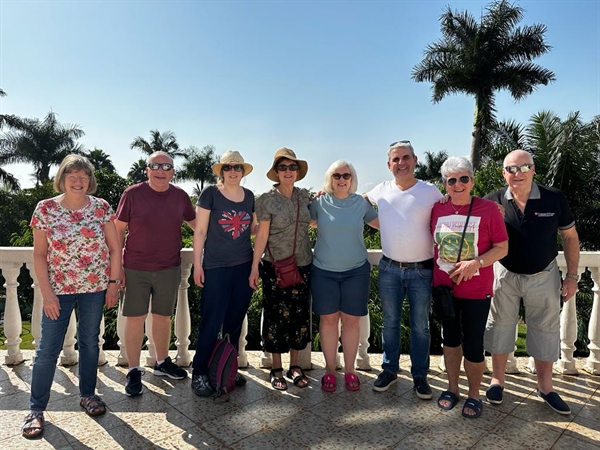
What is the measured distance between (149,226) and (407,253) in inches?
75.1

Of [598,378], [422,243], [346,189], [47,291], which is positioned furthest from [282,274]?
[598,378]

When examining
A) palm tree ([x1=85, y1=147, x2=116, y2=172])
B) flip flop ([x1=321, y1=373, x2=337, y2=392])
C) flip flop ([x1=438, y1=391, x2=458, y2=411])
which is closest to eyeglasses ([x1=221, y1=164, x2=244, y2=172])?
flip flop ([x1=321, y1=373, x2=337, y2=392])

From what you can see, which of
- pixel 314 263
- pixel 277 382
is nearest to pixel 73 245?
pixel 314 263

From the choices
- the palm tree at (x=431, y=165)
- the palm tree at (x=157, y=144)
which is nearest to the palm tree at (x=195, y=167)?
the palm tree at (x=157, y=144)

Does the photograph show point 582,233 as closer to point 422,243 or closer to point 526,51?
point 526,51

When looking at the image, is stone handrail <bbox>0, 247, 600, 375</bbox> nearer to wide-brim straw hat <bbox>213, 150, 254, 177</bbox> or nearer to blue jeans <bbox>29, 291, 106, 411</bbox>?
blue jeans <bbox>29, 291, 106, 411</bbox>

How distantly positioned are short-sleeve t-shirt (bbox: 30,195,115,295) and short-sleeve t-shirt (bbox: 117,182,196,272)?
0.29 m

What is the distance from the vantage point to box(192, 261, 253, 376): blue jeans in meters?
2.91

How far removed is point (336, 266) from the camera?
2.93 m

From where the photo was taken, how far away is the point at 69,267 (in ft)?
8.20

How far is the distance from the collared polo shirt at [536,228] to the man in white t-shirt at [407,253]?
542 mm

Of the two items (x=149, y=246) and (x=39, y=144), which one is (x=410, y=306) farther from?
(x=39, y=144)

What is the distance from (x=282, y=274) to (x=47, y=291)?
1517mm

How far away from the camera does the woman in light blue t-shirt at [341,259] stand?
2918 millimetres
